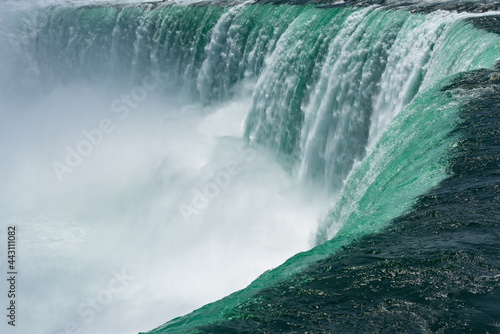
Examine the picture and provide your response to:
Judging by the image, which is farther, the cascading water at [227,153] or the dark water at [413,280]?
the cascading water at [227,153]

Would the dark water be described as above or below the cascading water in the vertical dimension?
below

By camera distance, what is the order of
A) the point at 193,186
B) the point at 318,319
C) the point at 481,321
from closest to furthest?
the point at 481,321 → the point at 318,319 → the point at 193,186

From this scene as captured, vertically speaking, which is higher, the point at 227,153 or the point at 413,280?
the point at 227,153

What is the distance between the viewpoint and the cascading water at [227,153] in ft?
18.9

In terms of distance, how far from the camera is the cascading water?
18.9 ft

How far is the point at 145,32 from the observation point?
1908 centimetres

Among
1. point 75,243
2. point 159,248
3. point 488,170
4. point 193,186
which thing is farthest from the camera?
point 193,186

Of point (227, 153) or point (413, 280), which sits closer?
point (413, 280)

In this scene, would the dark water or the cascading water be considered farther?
the cascading water

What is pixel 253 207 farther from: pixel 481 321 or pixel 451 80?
pixel 481 321

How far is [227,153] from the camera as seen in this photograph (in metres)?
13.8

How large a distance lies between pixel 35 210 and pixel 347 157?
880 centimetres

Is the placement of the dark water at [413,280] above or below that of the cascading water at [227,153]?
below

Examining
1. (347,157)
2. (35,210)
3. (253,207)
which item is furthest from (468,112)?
(35,210)
